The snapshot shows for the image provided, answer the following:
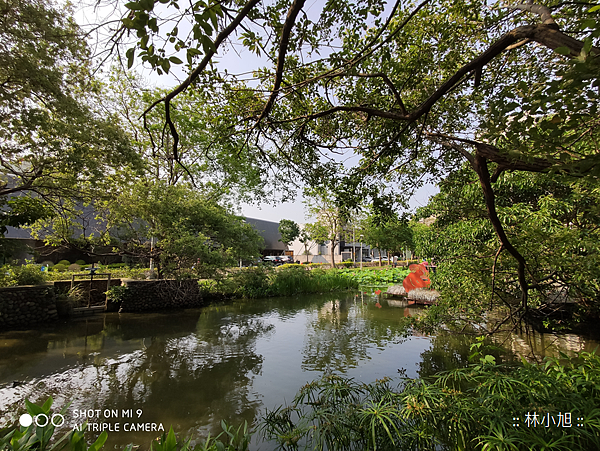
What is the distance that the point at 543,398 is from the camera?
8.62 ft

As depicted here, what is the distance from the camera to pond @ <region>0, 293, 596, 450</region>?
404 centimetres

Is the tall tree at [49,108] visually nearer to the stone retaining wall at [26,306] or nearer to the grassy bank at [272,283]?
the stone retaining wall at [26,306]

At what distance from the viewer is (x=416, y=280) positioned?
13109 mm

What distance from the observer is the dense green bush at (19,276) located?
860 centimetres

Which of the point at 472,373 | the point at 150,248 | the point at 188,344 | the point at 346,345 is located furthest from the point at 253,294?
the point at 472,373

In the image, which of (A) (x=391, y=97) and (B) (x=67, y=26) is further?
(B) (x=67, y=26)

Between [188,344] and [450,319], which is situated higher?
[450,319]

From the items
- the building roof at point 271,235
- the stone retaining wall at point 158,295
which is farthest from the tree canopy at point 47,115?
the building roof at point 271,235

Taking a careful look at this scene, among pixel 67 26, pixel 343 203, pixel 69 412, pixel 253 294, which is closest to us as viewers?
pixel 343 203

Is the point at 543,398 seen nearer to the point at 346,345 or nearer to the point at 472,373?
the point at 472,373

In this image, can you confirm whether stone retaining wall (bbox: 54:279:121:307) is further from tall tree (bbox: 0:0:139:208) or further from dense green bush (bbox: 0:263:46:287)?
tall tree (bbox: 0:0:139:208)

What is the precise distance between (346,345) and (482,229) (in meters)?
3.98

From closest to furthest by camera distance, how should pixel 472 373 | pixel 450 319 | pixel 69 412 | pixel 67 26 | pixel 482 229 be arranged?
pixel 472 373, pixel 69 412, pixel 450 319, pixel 482 229, pixel 67 26

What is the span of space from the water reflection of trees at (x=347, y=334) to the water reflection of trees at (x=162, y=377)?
1.34 m
